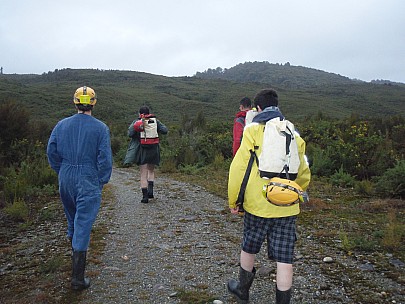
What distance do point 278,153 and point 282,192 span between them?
34 centimetres

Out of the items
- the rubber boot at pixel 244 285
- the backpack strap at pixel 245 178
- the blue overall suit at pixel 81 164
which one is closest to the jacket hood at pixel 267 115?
the backpack strap at pixel 245 178

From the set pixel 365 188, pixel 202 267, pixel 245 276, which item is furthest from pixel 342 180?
pixel 245 276

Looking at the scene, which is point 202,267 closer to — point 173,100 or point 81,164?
point 81,164

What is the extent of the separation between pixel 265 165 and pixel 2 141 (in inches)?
380

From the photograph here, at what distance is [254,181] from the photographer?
322 cm

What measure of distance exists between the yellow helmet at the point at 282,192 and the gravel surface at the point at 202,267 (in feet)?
3.92

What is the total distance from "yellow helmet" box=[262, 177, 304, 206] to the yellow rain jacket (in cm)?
18

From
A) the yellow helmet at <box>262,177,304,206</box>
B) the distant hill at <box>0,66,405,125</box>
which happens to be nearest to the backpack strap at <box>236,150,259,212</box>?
the yellow helmet at <box>262,177,304,206</box>

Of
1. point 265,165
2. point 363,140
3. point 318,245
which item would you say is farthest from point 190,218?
point 363,140

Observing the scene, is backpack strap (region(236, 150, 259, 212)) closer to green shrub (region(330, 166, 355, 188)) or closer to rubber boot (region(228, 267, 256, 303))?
rubber boot (region(228, 267, 256, 303))

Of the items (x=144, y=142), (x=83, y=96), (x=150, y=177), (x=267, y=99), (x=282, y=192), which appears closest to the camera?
(x=282, y=192)

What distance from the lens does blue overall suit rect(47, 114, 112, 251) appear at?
387cm

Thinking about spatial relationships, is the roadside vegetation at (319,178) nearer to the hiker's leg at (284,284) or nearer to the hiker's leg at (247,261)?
the hiker's leg at (284,284)

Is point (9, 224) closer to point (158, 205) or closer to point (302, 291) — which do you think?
point (158, 205)
